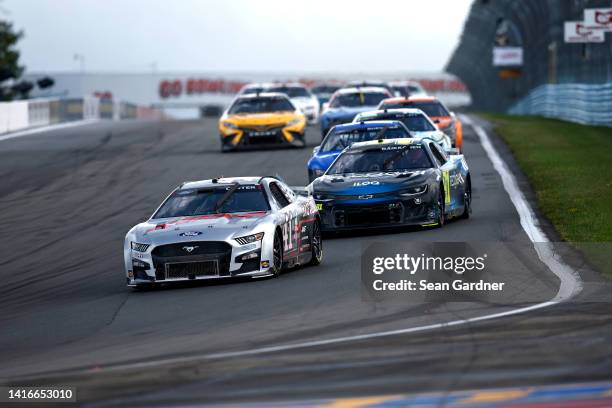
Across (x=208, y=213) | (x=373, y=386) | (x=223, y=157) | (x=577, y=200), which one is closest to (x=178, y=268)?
(x=208, y=213)

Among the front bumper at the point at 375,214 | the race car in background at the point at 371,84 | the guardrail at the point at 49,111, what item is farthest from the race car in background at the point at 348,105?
the front bumper at the point at 375,214

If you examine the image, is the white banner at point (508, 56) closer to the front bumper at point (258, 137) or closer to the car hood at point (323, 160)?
the front bumper at point (258, 137)

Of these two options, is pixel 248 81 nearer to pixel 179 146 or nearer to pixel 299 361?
pixel 179 146

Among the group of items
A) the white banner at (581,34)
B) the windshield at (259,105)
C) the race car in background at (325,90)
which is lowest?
the race car in background at (325,90)

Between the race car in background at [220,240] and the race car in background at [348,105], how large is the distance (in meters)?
19.9

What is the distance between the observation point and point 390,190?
19.2 metres

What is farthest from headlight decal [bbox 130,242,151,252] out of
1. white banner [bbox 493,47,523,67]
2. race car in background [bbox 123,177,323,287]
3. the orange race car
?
white banner [bbox 493,47,523,67]

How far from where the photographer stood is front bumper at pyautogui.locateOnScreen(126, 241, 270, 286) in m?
15.1

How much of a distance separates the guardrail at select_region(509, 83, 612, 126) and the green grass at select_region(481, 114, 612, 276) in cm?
72

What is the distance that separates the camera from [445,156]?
21172mm

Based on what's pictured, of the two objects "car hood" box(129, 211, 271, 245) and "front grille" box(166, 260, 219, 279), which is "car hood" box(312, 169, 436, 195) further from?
"front grille" box(166, 260, 219, 279)

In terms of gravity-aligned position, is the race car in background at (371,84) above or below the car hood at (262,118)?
above

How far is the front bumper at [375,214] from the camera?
62.7 ft

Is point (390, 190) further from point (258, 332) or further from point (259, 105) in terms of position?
point (259, 105)
